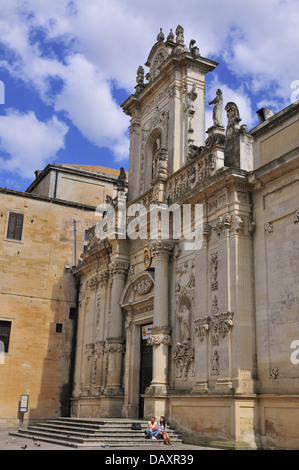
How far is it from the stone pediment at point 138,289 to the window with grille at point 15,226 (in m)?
8.67

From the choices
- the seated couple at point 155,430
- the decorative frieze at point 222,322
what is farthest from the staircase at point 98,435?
the decorative frieze at point 222,322

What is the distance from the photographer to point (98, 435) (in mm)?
16250

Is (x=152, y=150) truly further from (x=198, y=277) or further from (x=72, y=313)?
(x=72, y=313)

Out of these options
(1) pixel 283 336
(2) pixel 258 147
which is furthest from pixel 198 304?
(2) pixel 258 147

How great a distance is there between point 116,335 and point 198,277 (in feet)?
20.9

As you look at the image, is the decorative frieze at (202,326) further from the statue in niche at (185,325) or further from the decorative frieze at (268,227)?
the decorative frieze at (268,227)

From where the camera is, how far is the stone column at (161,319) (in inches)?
728

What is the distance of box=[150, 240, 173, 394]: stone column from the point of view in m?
18.5

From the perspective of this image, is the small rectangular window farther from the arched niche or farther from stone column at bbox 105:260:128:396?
the arched niche

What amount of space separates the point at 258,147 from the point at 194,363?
9214 mm

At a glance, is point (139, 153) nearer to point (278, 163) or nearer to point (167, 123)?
point (167, 123)

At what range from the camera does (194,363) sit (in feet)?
57.4

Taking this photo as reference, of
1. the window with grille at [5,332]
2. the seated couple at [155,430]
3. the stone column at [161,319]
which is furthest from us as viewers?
the window with grille at [5,332]

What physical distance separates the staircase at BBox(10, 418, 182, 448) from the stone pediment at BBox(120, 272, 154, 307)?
5.14 m
